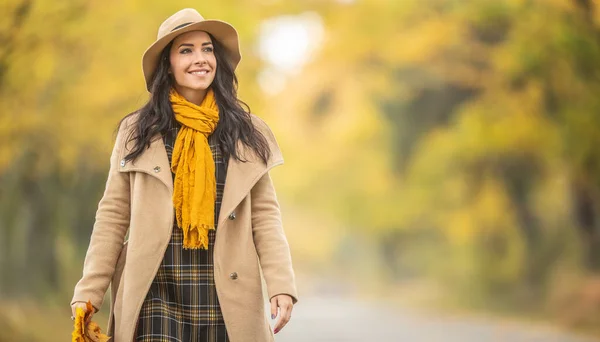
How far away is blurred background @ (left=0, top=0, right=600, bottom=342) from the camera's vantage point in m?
10.2

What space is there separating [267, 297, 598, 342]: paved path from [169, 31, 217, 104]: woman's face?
832 cm

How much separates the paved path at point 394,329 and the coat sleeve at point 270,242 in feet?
27.0

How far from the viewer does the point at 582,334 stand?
11797 mm

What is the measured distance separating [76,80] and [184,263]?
24.1 ft

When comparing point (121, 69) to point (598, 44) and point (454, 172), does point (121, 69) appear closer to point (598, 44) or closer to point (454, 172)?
point (598, 44)

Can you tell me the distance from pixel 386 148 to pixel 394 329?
152 inches

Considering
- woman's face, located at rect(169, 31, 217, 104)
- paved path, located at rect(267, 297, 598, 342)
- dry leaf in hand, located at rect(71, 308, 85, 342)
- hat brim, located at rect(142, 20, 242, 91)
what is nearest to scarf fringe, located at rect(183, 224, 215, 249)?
dry leaf in hand, located at rect(71, 308, 85, 342)

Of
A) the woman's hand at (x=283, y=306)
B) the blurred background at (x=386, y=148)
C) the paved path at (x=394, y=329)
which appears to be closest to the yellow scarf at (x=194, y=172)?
the woman's hand at (x=283, y=306)

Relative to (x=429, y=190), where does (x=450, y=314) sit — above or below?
below

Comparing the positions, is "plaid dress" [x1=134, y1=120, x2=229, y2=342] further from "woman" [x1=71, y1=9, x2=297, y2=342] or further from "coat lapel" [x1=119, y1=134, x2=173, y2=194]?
"coat lapel" [x1=119, y1=134, x2=173, y2=194]

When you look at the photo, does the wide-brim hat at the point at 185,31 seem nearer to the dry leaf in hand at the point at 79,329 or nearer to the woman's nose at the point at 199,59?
the woman's nose at the point at 199,59

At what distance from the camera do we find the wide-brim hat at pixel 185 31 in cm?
348

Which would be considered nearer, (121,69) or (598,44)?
(121,69)

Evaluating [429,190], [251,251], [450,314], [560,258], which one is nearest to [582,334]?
[560,258]
